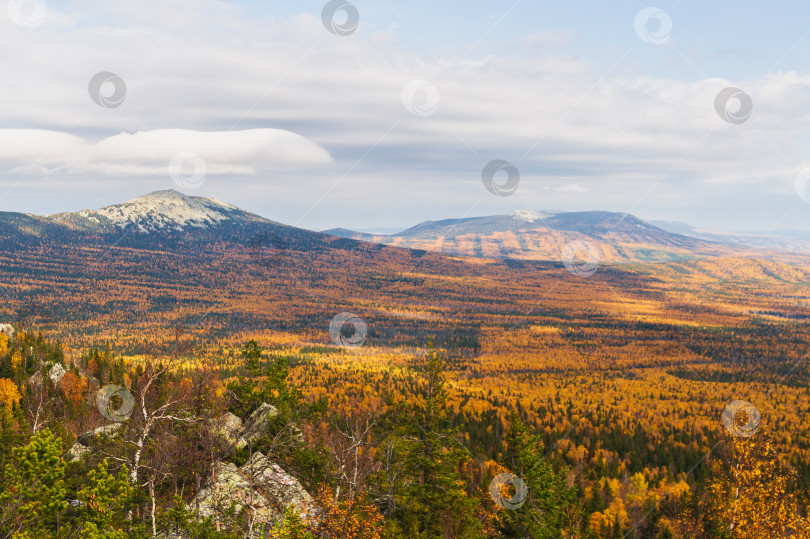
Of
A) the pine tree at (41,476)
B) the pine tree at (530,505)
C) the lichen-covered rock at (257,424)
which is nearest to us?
the pine tree at (41,476)

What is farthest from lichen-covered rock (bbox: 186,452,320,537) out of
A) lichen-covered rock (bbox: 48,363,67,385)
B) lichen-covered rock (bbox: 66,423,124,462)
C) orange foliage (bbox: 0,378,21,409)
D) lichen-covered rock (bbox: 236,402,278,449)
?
lichen-covered rock (bbox: 48,363,67,385)

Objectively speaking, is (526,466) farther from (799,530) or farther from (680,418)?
(680,418)

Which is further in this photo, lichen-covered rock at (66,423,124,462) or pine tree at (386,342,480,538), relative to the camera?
pine tree at (386,342,480,538)

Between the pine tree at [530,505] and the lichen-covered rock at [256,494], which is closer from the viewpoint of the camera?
the lichen-covered rock at [256,494]

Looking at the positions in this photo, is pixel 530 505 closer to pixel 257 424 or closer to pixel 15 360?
pixel 257 424

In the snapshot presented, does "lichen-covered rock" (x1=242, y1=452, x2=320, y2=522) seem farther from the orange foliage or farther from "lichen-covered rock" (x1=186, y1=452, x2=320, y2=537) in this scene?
the orange foliage

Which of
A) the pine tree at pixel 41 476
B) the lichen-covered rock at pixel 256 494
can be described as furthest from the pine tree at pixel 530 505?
the pine tree at pixel 41 476

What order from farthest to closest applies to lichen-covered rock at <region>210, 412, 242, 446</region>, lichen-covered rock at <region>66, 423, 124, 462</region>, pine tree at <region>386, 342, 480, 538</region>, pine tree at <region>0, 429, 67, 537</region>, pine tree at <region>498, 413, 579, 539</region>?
pine tree at <region>498, 413, 579, 539</region> < pine tree at <region>386, 342, 480, 538</region> < lichen-covered rock at <region>66, 423, 124, 462</region> < lichen-covered rock at <region>210, 412, 242, 446</region> < pine tree at <region>0, 429, 67, 537</region>

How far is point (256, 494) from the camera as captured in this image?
96.8 feet

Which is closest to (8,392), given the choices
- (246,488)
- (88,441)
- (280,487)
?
(88,441)

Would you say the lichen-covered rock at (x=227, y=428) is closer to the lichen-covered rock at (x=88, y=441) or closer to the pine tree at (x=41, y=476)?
the lichen-covered rock at (x=88, y=441)

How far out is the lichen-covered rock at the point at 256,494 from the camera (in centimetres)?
2764

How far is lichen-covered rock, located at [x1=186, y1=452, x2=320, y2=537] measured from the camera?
27.6 meters

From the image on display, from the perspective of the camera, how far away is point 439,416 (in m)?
34.6
